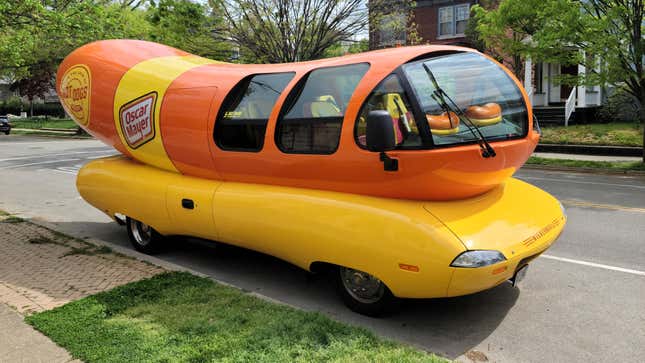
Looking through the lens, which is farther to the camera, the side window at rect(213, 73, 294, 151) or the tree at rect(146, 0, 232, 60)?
the tree at rect(146, 0, 232, 60)

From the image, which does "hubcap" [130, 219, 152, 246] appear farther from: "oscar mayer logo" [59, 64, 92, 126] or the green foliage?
the green foliage

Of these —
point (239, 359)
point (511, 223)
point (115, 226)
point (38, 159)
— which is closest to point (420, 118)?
point (511, 223)

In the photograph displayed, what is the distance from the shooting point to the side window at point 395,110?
4.32m

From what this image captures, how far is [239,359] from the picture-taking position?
3.81 meters

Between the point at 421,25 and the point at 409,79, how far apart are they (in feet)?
91.6

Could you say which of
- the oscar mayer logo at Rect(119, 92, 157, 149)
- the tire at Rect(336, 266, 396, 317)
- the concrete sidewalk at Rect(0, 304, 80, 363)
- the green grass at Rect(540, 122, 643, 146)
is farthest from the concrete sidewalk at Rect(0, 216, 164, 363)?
the green grass at Rect(540, 122, 643, 146)

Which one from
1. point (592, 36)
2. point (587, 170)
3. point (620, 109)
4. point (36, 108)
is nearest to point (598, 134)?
point (620, 109)

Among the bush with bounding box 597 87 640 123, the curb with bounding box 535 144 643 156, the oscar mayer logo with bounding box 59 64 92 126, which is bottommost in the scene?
the curb with bounding box 535 144 643 156

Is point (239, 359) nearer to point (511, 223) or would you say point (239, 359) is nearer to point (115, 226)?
point (511, 223)

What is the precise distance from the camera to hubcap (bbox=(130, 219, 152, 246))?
269 inches

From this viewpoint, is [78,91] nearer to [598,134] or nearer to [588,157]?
[588,157]

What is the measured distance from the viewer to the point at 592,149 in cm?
1802

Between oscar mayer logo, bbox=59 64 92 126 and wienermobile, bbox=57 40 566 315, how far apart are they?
3.61ft

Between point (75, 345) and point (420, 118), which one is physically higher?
point (420, 118)
